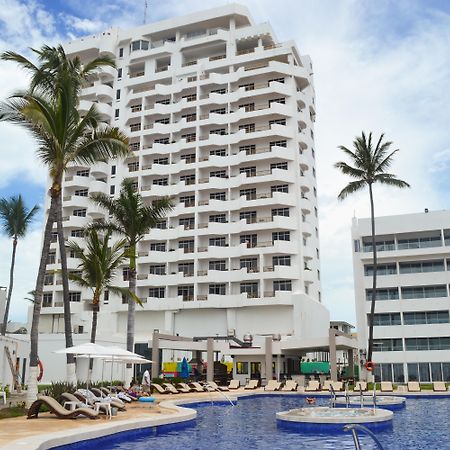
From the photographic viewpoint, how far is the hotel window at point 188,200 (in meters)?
56.9

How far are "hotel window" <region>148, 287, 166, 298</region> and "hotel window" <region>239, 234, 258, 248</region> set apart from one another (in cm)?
951

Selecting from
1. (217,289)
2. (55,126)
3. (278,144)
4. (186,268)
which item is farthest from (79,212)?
(55,126)

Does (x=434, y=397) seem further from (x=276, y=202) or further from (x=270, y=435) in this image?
(x=276, y=202)

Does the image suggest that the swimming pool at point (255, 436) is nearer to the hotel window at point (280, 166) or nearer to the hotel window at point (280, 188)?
the hotel window at point (280, 188)

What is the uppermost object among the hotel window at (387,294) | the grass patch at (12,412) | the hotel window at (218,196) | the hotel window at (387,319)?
the hotel window at (218,196)

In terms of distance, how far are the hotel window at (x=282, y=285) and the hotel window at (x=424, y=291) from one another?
10594 mm

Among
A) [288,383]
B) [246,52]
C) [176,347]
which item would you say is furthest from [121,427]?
[246,52]

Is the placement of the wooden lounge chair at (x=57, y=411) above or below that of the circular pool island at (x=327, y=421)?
above

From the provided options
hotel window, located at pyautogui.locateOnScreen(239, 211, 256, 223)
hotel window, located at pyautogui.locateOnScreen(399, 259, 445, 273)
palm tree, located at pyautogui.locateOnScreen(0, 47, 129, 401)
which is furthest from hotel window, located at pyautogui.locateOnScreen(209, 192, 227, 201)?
palm tree, located at pyautogui.locateOnScreen(0, 47, 129, 401)

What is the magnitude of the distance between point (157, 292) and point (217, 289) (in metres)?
6.59

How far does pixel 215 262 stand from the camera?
178 feet

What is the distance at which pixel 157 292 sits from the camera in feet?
181

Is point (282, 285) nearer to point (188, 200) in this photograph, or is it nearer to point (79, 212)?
point (188, 200)

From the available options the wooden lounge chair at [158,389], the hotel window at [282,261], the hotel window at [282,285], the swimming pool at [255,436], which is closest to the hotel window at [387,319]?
the hotel window at [282,285]
